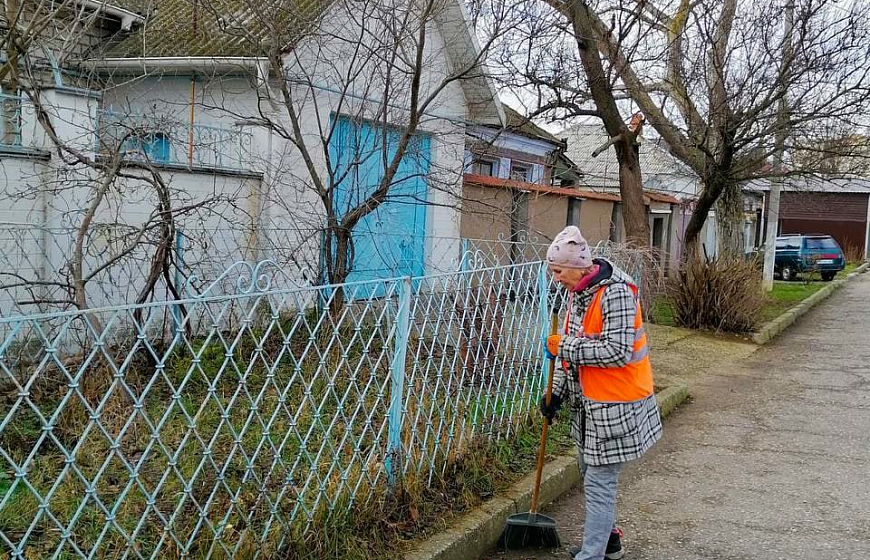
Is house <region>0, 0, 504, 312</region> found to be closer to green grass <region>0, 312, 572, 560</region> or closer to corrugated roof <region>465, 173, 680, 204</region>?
corrugated roof <region>465, 173, 680, 204</region>

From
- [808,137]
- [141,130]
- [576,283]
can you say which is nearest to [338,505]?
[576,283]

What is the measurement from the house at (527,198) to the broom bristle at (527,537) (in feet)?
12.7

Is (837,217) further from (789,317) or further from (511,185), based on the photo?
(511,185)

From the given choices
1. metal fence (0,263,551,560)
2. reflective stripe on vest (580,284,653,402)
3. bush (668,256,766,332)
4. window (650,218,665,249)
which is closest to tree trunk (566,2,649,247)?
bush (668,256,766,332)

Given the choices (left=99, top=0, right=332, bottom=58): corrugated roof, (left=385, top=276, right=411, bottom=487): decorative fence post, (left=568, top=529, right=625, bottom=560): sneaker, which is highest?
(left=99, top=0, right=332, bottom=58): corrugated roof

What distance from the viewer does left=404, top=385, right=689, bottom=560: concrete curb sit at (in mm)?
3775

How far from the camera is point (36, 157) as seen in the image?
20.6 feet

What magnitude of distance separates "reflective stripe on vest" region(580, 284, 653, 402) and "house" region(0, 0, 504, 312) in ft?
10.2

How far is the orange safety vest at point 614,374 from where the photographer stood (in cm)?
373

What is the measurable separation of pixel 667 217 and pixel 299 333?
1358 centimetres

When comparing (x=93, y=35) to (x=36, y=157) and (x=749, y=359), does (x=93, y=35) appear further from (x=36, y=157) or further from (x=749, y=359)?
(x=749, y=359)

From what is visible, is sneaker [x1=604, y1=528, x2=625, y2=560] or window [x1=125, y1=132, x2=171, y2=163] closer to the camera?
sneaker [x1=604, y1=528, x2=625, y2=560]

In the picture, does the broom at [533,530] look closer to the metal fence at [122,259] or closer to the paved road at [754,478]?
the paved road at [754,478]

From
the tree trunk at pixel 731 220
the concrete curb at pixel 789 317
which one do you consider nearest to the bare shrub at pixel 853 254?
the concrete curb at pixel 789 317
